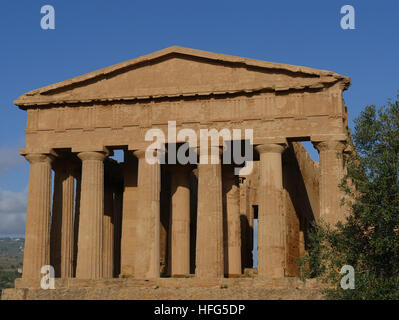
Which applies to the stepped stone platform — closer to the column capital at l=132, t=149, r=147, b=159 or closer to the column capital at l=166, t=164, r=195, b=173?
the column capital at l=132, t=149, r=147, b=159

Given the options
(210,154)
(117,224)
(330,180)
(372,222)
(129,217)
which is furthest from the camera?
(117,224)

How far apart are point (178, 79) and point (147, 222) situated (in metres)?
6.94

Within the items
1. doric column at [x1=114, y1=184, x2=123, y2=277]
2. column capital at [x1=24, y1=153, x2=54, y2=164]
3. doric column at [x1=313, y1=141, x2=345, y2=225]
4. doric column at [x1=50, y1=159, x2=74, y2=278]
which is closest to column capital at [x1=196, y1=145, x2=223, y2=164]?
doric column at [x1=313, y1=141, x2=345, y2=225]

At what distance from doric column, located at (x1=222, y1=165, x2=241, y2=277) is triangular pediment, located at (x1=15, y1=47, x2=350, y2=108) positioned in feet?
18.7

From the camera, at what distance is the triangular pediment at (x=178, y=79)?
33.8 m

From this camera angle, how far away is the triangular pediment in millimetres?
33781

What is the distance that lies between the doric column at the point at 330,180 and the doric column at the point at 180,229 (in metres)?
7.87

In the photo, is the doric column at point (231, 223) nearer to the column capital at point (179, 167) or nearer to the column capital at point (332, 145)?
the column capital at point (179, 167)

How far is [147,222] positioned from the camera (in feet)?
112

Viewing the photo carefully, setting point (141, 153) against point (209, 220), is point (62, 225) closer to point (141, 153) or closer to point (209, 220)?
point (141, 153)

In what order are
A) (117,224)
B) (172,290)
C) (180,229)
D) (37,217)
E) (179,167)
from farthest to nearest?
(117,224), (179,167), (180,229), (37,217), (172,290)

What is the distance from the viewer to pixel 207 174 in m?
34.2

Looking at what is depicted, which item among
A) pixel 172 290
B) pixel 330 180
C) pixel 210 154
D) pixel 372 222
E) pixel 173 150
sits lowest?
pixel 172 290

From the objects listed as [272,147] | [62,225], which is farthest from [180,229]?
[272,147]
